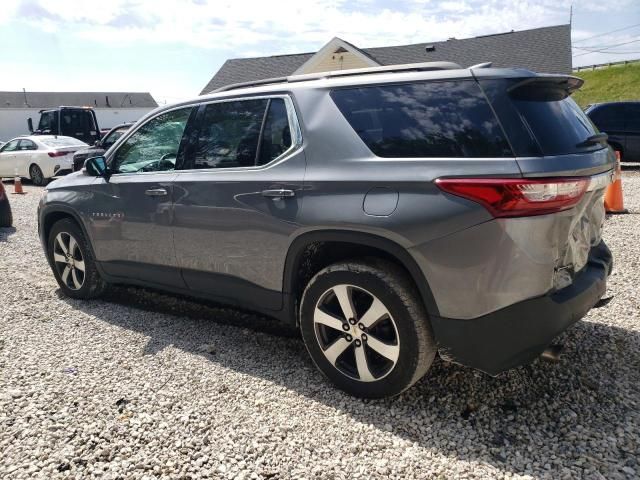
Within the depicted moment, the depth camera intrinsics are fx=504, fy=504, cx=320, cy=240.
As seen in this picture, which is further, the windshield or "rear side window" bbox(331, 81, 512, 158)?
the windshield

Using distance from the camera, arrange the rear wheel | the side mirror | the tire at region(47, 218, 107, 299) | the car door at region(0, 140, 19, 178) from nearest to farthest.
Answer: the side mirror < the tire at region(47, 218, 107, 299) < the rear wheel < the car door at region(0, 140, 19, 178)

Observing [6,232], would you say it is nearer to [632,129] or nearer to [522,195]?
[522,195]

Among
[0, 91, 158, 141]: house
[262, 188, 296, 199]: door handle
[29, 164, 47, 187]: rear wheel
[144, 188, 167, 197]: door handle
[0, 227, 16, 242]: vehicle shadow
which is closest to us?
[262, 188, 296, 199]: door handle

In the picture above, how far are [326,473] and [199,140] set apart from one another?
94.4 inches

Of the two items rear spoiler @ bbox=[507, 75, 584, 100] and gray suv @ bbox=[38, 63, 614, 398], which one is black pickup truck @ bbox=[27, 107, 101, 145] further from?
rear spoiler @ bbox=[507, 75, 584, 100]

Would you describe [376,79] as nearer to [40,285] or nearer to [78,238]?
[78,238]

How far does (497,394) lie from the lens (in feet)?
9.50

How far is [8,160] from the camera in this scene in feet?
52.3

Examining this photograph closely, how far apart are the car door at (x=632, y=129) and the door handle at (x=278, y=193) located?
1310 centimetres

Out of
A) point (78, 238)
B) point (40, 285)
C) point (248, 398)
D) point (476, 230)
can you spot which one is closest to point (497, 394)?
point (476, 230)

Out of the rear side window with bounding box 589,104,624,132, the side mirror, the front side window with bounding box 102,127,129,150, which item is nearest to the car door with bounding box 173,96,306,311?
the side mirror

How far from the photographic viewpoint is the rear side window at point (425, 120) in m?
2.41

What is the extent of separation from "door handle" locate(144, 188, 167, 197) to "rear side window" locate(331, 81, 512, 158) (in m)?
1.51

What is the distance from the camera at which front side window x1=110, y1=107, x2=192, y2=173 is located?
3.81 metres
